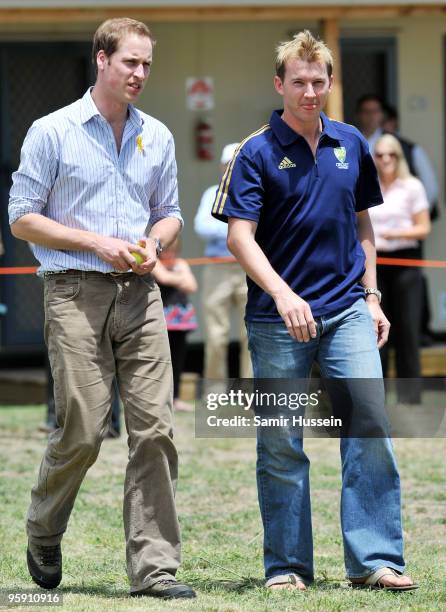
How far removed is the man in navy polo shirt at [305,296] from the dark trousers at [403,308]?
518 centimetres

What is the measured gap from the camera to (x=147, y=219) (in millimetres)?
4980

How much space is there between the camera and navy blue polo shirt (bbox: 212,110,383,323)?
483 centimetres

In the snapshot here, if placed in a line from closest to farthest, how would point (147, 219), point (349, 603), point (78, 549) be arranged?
1. point (349, 603)
2. point (147, 219)
3. point (78, 549)

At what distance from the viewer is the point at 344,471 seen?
16.1 feet

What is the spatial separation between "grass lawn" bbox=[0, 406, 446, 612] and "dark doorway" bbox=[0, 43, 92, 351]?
308cm

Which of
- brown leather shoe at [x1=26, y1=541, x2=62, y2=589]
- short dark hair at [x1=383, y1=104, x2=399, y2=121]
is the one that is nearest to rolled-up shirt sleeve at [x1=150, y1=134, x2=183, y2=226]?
brown leather shoe at [x1=26, y1=541, x2=62, y2=589]

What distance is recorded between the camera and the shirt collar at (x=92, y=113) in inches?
190

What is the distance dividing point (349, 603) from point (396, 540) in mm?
356

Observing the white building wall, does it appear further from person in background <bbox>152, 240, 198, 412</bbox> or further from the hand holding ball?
the hand holding ball

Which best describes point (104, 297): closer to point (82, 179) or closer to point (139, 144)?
point (82, 179)

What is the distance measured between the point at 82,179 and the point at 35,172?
0.17 metres

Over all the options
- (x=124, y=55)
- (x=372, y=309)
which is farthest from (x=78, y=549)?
(x=124, y=55)

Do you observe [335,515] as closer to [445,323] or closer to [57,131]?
[57,131]

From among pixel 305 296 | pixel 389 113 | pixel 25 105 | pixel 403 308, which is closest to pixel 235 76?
pixel 389 113
